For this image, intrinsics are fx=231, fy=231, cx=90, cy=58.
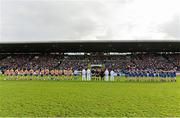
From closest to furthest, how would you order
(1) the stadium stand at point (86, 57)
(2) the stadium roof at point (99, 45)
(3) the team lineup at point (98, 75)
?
(3) the team lineup at point (98, 75) < (2) the stadium roof at point (99, 45) < (1) the stadium stand at point (86, 57)

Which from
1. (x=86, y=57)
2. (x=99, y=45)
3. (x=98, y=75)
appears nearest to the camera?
(x=98, y=75)

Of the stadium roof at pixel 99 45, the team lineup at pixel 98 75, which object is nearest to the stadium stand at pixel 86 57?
the stadium roof at pixel 99 45

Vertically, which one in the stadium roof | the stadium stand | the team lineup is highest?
the stadium roof

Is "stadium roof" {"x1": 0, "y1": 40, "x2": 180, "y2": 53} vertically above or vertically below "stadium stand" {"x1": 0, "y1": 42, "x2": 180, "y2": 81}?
above

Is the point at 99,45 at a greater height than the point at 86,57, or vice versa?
the point at 99,45

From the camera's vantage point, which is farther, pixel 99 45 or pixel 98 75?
pixel 99 45

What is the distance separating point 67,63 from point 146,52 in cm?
1893

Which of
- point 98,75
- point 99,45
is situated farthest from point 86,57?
point 98,75

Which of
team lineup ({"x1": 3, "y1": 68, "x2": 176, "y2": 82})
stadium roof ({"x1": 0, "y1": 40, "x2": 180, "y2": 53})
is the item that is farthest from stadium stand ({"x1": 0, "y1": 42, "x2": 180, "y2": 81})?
team lineup ({"x1": 3, "y1": 68, "x2": 176, "y2": 82})

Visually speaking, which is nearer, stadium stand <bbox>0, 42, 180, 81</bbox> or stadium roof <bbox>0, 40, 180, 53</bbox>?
stadium roof <bbox>0, 40, 180, 53</bbox>

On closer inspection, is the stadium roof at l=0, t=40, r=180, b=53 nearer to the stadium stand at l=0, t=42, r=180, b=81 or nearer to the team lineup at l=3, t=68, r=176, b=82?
the stadium stand at l=0, t=42, r=180, b=81

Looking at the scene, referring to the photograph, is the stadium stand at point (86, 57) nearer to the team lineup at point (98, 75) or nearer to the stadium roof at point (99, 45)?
the stadium roof at point (99, 45)

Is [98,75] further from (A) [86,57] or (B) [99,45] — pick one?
(A) [86,57]

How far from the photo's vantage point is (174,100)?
11.3 meters
